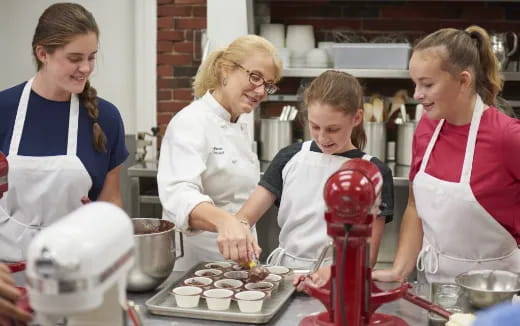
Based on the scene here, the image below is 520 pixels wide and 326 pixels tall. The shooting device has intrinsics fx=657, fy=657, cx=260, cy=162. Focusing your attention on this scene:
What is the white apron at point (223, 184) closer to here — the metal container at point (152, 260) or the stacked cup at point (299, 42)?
the metal container at point (152, 260)

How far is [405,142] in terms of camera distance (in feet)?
12.0

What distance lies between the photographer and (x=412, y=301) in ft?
4.90

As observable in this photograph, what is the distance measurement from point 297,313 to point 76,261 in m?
0.82

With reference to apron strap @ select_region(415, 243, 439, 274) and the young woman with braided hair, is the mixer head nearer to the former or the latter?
apron strap @ select_region(415, 243, 439, 274)

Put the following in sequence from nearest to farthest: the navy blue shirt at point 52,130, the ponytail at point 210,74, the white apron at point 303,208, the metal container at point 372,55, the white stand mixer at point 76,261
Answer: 1. the white stand mixer at point 76,261
2. the white apron at point 303,208
3. the navy blue shirt at point 52,130
4. the ponytail at point 210,74
5. the metal container at point 372,55

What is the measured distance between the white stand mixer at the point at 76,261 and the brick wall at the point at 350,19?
3024mm

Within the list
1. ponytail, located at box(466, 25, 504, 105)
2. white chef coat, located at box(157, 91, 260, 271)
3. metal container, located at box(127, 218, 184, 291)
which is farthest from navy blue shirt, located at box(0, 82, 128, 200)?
ponytail, located at box(466, 25, 504, 105)

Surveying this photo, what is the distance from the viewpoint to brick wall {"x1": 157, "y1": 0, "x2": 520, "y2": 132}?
3.85 m

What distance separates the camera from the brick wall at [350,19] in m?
3.85

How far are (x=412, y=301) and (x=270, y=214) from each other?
2095 mm

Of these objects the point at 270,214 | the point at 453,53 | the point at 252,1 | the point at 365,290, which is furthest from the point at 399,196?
the point at 365,290

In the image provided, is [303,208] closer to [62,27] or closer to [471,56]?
[471,56]

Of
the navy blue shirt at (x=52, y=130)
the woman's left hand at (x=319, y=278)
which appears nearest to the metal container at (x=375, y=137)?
the navy blue shirt at (x=52, y=130)

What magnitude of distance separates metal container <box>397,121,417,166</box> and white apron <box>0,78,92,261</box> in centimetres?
203
